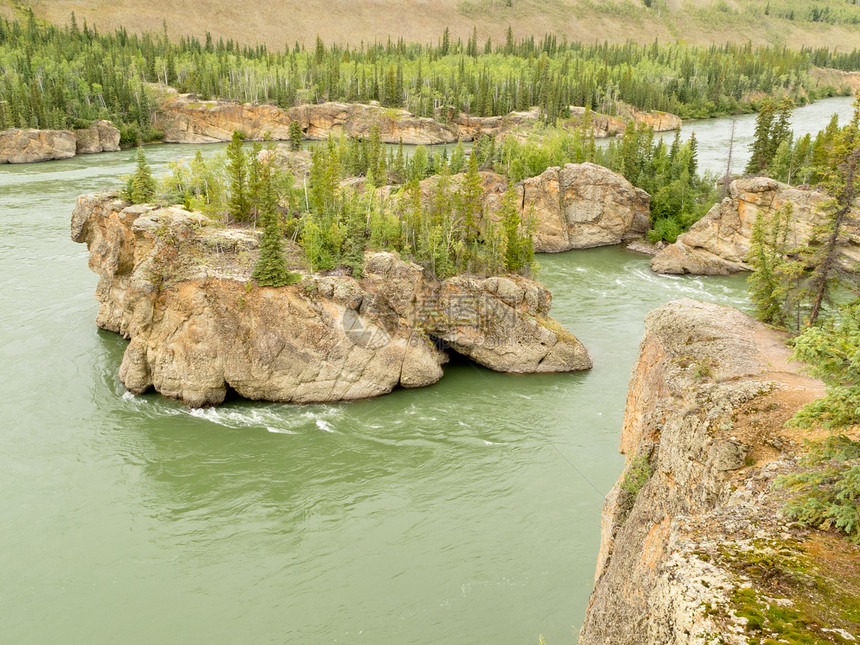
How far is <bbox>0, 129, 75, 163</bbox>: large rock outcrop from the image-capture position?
96500mm

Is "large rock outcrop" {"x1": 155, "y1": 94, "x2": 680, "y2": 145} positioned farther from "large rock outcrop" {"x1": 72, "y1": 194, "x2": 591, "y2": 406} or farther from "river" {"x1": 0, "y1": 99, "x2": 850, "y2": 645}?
"river" {"x1": 0, "y1": 99, "x2": 850, "y2": 645}

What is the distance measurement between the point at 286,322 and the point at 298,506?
10781mm

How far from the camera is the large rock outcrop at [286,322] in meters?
31.9

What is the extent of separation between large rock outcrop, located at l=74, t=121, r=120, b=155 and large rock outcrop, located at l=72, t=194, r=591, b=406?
85.7 meters

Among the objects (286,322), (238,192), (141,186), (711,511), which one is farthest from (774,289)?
(141,186)

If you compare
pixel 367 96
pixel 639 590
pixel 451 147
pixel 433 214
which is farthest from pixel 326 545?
pixel 367 96

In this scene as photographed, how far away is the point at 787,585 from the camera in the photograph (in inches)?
331

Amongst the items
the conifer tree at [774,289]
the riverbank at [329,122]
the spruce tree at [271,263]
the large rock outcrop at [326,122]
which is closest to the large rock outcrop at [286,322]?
the spruce tree at [271,263]

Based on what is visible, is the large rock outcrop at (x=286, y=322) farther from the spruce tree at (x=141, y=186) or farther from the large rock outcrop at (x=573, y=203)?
the large rock outcrop at (x=573, y=203)

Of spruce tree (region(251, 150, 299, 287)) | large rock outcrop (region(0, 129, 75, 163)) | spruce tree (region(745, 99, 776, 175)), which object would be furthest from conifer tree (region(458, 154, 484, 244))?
large rock outcrop (region(0, 129, 75, 163))

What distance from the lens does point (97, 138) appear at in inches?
4326

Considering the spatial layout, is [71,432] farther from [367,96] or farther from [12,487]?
[367,96]

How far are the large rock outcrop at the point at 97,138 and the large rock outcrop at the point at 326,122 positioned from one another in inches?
524

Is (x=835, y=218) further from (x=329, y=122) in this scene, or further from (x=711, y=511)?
(x=329, y=122)
